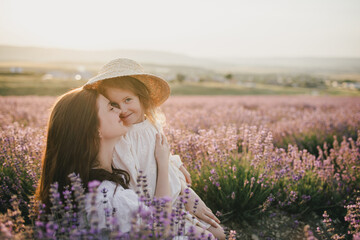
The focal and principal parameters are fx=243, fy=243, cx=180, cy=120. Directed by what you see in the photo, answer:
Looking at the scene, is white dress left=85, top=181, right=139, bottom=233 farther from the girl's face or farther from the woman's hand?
the girl's face

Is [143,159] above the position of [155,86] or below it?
below

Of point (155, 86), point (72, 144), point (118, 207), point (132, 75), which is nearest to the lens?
point (118, 207)

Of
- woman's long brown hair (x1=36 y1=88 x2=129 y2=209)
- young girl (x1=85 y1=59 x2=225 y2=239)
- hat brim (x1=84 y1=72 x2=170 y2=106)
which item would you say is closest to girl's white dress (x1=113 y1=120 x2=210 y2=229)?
young girl (x1=85 y1=59 x2=225 y2=239)

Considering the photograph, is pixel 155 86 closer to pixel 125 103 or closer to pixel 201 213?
pixel 125 103

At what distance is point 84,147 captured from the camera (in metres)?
1.87

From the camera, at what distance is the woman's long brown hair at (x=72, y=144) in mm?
1810

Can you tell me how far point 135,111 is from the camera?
8.05 ft

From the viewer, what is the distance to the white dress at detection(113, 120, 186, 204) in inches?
80.3

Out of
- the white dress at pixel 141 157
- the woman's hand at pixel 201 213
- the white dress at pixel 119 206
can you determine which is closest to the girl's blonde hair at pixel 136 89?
the white dress at pixel 141 157

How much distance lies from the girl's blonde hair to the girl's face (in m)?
0.05

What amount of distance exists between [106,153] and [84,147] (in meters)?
0.22

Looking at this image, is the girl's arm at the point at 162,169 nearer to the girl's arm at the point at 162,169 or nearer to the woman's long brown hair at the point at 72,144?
the girl's arm at the point at 162,169

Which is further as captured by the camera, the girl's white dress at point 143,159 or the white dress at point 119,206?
the girl's white dress at point 143,159

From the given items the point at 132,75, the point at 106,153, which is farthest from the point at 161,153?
the point at 132,75
